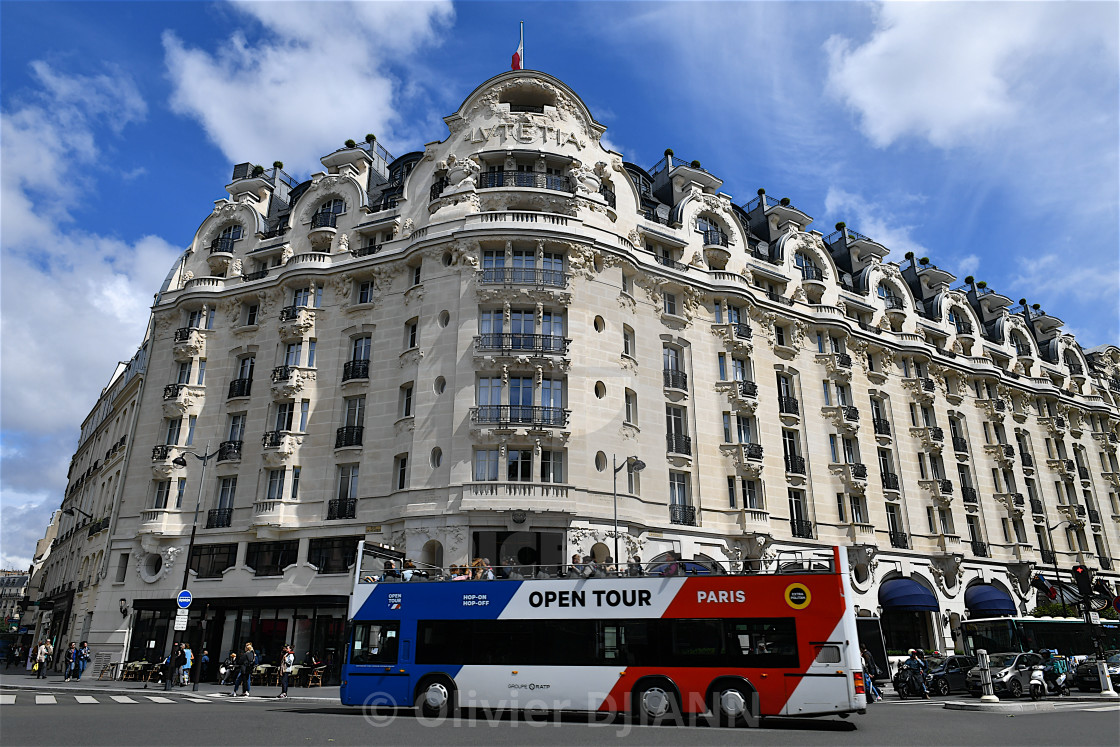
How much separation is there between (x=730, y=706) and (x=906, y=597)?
1017 inches

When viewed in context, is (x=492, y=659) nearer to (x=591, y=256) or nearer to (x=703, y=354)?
(x=591, y=256)

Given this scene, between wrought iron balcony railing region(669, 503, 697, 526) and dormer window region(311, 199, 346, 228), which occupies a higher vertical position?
dormer window region(311, 199, 346, 228)

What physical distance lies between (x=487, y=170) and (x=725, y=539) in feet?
71.8

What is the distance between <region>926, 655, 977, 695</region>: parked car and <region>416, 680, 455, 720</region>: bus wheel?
2033 centimetres

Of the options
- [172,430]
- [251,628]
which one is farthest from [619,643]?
[172,430]

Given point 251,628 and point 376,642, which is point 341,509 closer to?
point 251,628

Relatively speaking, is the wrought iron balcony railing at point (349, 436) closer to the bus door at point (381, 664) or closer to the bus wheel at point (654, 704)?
the bus door at point (381, 664)

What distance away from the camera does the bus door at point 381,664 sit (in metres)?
17.7

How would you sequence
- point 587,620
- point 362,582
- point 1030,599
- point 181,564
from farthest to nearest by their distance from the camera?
1. point 1030,599
2. point 181,564
3. point 362,582
4. point 587,620

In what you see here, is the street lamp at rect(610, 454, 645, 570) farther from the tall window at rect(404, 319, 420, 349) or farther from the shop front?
the shop front

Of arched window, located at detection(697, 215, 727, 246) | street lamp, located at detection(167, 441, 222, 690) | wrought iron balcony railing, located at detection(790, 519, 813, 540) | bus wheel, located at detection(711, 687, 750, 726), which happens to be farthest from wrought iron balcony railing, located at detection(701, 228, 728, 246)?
bus wheel, located at detection(711, 687, 750, 726)

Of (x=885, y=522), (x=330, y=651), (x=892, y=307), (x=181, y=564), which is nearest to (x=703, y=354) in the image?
(x=885, y=522)

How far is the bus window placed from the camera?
58.9ft

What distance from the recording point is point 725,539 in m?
34.3
